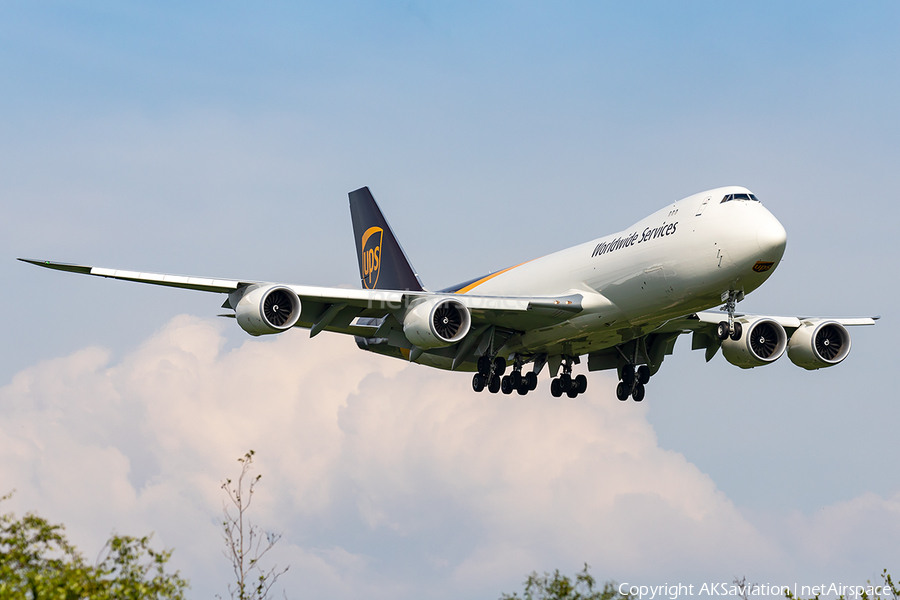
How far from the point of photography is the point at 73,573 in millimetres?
15977

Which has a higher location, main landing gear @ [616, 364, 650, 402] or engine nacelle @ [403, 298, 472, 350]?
main landing gear @ [616, 364, 650, 402]

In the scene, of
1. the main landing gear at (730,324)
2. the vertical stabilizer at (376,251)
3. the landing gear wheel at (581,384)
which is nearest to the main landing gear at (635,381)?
the landing gear wheel at (581,384)

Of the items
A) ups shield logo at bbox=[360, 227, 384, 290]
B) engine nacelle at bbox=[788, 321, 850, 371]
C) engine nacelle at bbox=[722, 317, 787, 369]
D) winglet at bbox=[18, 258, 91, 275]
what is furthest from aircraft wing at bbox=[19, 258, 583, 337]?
engine nacelle at bbox=[788, 321, 850, 371]

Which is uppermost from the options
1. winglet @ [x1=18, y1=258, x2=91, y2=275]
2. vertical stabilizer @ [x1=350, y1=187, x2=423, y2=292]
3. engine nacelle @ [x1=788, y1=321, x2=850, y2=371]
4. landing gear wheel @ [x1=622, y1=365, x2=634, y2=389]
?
vertical stabilizer @ [x1=350, y1=187, x2=423, y2=292]

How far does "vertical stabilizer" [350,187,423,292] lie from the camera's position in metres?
43.7

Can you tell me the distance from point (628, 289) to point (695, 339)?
8542 millimetres

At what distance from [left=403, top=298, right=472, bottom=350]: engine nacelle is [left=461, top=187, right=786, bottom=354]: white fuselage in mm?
3796

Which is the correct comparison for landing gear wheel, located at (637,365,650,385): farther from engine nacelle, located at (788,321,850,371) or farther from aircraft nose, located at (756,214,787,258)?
aircraft nose, located at (756,214,787,258)

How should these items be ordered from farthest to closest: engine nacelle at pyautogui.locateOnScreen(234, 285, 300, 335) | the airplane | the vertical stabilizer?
1. the vertical stabilizer
2. engine nacelle at pyautogui.locateOnScreen(234, 285, 300, 335)
3. the airplane

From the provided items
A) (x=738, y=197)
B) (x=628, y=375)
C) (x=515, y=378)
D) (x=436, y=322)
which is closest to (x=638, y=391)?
(x=628, y=375)

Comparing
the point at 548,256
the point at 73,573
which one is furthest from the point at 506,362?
the point at 73,573

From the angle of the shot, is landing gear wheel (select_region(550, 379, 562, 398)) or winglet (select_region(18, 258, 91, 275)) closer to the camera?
winglet (select_region(18, 258, 91, 275))

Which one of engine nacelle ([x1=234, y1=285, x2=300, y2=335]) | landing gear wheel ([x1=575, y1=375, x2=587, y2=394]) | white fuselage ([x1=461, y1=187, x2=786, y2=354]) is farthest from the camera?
landing gear wheel ([x1=575, y1=375, x2=587, y2=394])

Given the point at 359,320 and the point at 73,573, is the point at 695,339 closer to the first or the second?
the point at 359,320
